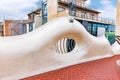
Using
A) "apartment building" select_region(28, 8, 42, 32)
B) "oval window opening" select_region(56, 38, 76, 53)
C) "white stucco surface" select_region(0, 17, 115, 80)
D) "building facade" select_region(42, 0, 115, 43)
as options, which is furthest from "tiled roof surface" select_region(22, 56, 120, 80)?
"apartment building" select_region(28, 8, 42, 32)

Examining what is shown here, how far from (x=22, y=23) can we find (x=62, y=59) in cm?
1007

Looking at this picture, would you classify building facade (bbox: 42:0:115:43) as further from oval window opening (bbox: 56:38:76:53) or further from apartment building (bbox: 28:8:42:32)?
oval window opening (bbox: 56:38:76:53)

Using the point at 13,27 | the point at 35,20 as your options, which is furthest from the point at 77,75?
the point at 13,27

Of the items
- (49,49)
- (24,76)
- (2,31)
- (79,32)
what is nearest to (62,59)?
(49,49)

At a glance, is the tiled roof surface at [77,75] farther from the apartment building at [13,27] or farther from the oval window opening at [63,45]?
the apartment building at [13,27]

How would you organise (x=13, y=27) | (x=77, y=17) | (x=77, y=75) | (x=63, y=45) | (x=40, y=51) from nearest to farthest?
(x=77, y=75) → (x=40, y=51) → (x=63, y=45) → (x=77, y=17) → (x=13, y=27)

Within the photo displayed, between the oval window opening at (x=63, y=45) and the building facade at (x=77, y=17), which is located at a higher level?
the building facade at (x=77, y=17)

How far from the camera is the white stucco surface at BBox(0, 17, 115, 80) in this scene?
3732 millimetres

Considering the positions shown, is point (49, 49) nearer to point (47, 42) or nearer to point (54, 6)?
point (47, 42)

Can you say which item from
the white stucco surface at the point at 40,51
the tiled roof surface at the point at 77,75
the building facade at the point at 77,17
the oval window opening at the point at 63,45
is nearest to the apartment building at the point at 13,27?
the building facade at the point at 77,17

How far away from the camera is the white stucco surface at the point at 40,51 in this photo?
3732 mm

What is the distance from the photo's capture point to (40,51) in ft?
14.0

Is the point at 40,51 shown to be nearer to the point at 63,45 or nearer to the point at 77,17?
the point at 63,45

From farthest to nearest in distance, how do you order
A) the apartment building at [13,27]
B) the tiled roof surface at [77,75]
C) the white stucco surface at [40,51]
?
the apartment building at [13,27]
the tiled roof surface at [77,75]
the white stucco surface at [40,51]
